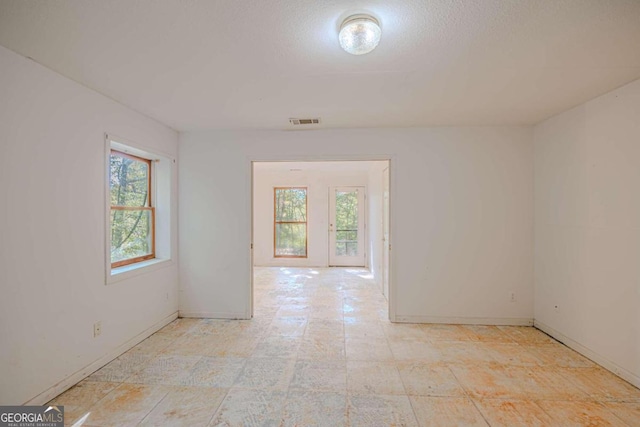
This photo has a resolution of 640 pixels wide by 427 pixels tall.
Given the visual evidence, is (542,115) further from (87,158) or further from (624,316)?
(87,158)

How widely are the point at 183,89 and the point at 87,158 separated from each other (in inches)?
37.8

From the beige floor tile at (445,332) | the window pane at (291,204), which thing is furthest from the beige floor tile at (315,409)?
the window pane at (291,204)

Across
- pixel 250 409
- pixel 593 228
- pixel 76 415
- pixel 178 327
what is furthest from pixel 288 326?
pixel 593 228

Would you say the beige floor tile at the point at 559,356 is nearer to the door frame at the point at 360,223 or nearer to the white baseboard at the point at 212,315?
the white baseboard at the point at 212,315

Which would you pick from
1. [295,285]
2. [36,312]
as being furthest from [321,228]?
[36,312]

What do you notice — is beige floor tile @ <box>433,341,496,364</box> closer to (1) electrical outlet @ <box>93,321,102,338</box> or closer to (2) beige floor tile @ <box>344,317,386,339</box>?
(2) beige floor tile @ <box>344,317,386,339</box>

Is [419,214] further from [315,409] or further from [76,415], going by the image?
[76,415]

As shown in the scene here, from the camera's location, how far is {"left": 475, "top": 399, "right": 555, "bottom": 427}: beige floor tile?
1.91 meters

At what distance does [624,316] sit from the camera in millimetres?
2430

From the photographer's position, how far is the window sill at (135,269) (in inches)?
109

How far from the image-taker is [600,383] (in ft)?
7.73

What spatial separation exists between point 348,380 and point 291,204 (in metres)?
5.49

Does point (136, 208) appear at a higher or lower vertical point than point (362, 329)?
higher

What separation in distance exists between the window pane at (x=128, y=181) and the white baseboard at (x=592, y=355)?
4659 mm
